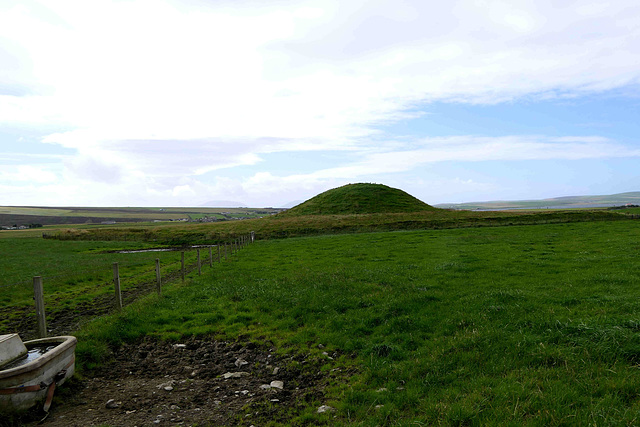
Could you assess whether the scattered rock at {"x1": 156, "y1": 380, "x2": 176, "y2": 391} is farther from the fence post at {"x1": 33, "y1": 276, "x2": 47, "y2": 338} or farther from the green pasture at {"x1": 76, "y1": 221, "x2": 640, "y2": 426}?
the fence post at {"x1": 33, "y1": 276, "x2": 47, "y2": 338}

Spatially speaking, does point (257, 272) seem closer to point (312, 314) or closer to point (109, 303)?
point (109, 303)

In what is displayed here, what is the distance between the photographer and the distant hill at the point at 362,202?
110125 millimetres

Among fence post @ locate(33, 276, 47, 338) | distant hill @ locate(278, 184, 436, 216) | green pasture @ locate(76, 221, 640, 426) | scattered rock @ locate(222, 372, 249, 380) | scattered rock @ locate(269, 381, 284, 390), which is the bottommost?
scattered rock @ locate(222, 372, 249, 380)

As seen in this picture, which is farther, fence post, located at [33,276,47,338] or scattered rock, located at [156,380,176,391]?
fence post, located at [33,276,47,338]

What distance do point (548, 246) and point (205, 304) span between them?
27814 mm

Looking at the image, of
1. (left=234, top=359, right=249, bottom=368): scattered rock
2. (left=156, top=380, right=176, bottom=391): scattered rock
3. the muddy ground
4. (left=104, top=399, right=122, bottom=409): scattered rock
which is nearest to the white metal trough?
the muddy ground

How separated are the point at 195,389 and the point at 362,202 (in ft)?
361

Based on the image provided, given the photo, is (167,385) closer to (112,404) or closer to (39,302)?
(112,404)

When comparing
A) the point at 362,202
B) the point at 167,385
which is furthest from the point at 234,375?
the point at 362,202

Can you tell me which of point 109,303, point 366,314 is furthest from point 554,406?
point 109,303

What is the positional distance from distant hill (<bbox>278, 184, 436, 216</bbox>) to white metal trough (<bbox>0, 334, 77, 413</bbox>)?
318 feet

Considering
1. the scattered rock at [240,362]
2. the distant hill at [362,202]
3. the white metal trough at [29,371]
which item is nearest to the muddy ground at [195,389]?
the scattered rock at [240,362]

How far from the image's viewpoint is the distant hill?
361ft

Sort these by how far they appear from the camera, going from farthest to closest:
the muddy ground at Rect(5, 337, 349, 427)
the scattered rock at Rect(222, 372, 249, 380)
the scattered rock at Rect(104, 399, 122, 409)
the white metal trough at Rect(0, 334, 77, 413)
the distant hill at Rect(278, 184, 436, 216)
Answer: the distant hill at Rect(278, 184, 436, 216) < the scattered rock at Rect(222, 372, 249, 380) < the scattered rock at Rect(104, 399, 122, 409) < the muddy ground at Rect(5, 337, 349, 427) < the white metal trough at Rect(0, 334, 77, 413)
